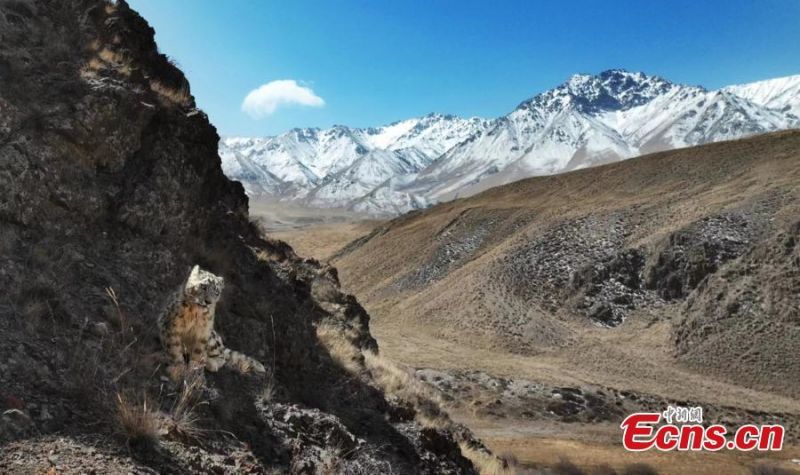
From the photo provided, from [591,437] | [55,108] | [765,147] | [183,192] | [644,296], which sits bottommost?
[591,437]

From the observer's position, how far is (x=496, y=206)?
5144 cm

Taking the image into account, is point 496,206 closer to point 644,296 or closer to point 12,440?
point 644,296

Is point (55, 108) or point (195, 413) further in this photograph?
point (55, 108)

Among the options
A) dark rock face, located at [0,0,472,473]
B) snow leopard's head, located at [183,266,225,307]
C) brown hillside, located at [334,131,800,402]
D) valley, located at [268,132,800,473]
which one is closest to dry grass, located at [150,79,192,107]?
dark rock face, located at [0,0,472,473]

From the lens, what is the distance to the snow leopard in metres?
5.00

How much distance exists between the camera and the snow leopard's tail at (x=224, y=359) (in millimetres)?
5188

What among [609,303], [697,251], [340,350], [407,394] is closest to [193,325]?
[340,350]

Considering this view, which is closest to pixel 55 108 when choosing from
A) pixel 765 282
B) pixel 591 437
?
pixel 591 437

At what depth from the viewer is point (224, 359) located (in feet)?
17.6

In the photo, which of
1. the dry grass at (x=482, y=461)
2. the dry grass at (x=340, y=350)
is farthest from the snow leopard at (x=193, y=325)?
the dry grass at (x=482, y=461)

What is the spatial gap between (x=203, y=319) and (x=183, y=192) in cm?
285

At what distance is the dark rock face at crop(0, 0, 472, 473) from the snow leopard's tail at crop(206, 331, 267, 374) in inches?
5.1

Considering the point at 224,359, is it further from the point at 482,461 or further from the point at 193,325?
the point at 482,461

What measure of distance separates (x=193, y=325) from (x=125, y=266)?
1389 millimetres
